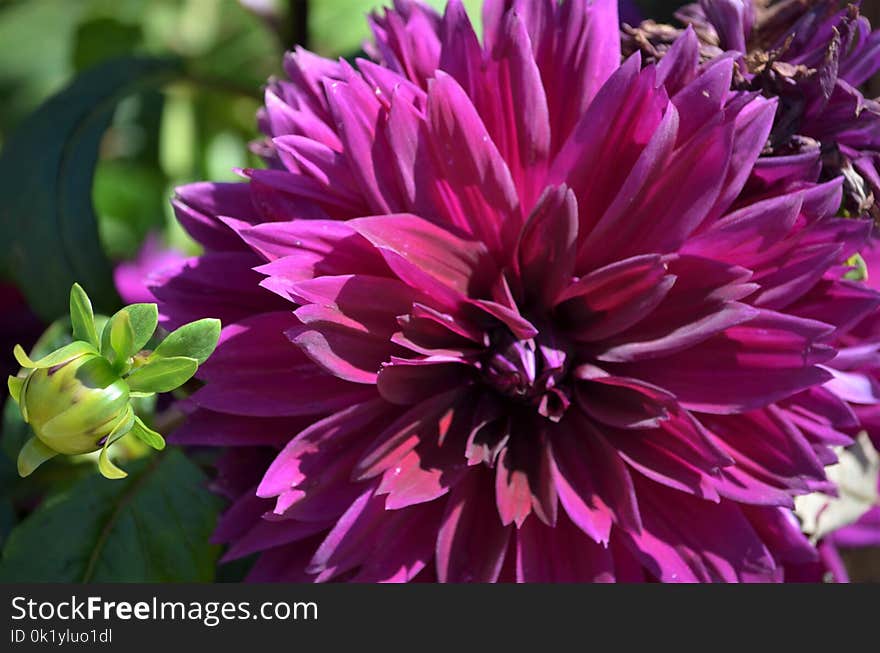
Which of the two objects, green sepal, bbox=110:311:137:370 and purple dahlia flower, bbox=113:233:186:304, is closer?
green sepal, bbox=110:311:137:370

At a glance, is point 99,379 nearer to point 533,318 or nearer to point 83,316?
point 83,316

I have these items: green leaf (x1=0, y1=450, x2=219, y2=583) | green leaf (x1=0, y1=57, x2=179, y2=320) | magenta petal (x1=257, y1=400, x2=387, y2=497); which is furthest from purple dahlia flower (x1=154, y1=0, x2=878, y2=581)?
green leaf (x1=0, y1=57, x2=179, y2=320)

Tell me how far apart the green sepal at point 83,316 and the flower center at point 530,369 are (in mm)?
160

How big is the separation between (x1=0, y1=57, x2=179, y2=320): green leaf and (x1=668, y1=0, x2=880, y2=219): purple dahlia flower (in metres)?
0.39

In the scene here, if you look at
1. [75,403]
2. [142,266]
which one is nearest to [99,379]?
[75,403]

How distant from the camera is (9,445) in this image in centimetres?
62

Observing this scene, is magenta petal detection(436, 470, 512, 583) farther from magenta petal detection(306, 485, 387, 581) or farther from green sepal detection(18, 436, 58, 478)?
green sepal detection(18, 436, 58, 478)

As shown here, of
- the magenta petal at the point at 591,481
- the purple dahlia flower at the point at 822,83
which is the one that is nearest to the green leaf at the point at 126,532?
the magenta petal at the point at 591,481

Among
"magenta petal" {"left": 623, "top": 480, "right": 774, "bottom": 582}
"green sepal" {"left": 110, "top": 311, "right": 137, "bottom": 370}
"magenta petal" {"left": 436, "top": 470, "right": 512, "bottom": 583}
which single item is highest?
"green sepal" {"left": 110, "top": 311, "right": 137, "bottom": 370}

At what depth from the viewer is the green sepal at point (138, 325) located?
0.34 meters

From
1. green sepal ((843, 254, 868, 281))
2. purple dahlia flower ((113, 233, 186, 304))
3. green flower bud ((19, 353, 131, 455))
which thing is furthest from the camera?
purple dahlia flower ((113, 233, 186, 304))

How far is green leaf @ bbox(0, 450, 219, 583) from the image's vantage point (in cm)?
53

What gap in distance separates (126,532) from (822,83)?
416 mm

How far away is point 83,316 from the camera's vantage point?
1.15ft
